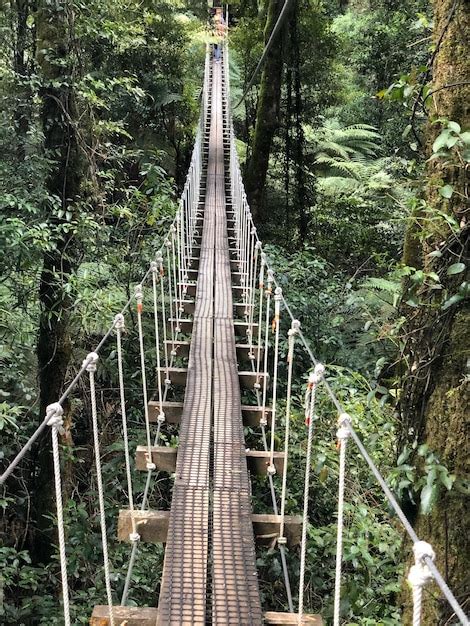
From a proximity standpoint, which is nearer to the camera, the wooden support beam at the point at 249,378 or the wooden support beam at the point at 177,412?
the wooden support beam at the point at 177,412

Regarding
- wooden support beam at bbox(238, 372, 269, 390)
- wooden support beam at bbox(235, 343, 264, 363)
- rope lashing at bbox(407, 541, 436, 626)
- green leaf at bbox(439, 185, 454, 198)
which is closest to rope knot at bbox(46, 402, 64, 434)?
rope lashing at bbox(407, 541, 436, 626)

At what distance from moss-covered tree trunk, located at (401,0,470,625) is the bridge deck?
1.44ft

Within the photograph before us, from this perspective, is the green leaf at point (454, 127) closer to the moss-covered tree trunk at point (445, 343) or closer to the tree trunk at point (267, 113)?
the moss-covered tree trunk at point (445, 343)

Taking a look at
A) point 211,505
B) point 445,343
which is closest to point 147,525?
point 211,505

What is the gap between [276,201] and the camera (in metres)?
7.19

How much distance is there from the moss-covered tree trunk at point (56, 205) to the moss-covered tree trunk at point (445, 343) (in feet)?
5.64

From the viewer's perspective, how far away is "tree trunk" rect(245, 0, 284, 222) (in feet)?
19.2

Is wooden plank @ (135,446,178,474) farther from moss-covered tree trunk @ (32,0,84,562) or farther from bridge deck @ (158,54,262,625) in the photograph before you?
moss-covered tree trunk @ (32,0,84,562)

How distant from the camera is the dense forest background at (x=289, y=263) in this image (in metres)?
1.35

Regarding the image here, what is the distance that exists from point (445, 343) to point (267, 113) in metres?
5.15

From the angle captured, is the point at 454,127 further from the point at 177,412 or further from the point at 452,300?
the point at 177,412

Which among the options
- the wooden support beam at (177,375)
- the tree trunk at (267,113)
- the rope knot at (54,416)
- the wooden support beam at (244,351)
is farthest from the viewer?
the tree trunk at (267,113)

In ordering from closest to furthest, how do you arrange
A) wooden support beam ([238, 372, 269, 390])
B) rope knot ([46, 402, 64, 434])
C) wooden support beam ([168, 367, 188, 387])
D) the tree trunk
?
1. rope knot ([46, 402, 64, 434])
2. wooden support beam ([238, 372, 269, 390])
3. wooden support beam ([168, 367, 188, 387])
4. the tree trunk

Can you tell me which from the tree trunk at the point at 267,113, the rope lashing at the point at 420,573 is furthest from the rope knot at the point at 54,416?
the tree trunk at the point at 267,113
